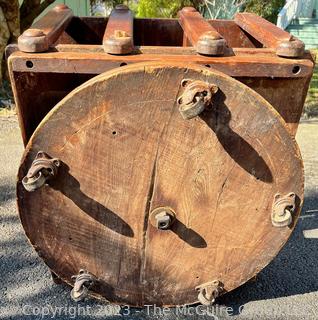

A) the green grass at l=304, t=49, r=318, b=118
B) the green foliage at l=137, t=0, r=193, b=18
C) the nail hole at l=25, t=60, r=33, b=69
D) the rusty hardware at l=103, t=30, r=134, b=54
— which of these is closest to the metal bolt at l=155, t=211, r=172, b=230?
the rusty hardware at l=103, t=30, r=134, b=54

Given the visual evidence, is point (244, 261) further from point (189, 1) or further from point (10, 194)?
point (189, 1)

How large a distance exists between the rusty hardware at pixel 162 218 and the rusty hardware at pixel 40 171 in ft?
1.44

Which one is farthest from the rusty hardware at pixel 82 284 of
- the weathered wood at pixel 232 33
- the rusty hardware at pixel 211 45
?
the weathered wood at pixel 232 33

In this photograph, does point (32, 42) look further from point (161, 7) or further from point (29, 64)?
point (161, 7)

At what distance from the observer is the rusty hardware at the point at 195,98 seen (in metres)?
1.49

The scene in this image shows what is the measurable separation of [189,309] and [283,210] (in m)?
0.74

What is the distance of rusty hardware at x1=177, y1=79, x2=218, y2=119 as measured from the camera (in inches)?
58.7

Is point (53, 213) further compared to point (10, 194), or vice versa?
point (10, 194)

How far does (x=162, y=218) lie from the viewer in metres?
1.77

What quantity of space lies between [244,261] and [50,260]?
0.84 m

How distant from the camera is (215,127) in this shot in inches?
64.6

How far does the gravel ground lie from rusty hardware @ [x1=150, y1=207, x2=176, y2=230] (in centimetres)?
55

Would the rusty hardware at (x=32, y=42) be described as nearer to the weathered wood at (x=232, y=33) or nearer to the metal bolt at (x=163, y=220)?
the metal bolt at (x=163, y=220)

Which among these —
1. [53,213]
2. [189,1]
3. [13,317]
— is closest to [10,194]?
[13,317]
